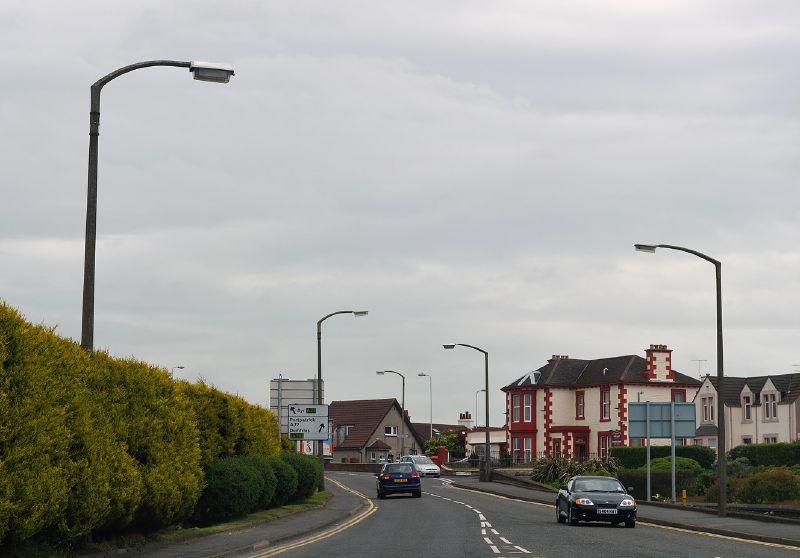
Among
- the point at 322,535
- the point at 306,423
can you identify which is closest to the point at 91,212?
the point at 322,535

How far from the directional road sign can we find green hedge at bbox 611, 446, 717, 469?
2310 centimetres

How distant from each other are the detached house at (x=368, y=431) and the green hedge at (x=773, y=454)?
192 feet

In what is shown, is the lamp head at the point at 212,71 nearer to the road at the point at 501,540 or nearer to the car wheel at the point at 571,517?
the road at the point at 501,540

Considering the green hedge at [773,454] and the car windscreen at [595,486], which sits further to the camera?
the green hedge at [773,454]

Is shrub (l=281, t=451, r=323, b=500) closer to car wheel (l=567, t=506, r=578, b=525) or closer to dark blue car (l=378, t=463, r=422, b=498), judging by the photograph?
dark blue car (l=378, t=463, r=422, b=498)

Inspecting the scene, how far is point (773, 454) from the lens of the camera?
6431cm

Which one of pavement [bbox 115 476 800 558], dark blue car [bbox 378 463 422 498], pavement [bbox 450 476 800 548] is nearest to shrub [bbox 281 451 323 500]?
pavement [bbox 115 476 800 558]

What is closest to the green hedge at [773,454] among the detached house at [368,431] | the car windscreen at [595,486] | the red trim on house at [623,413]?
the red trim on house at [623,413]

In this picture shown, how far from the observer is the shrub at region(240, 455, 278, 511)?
32.6 meters

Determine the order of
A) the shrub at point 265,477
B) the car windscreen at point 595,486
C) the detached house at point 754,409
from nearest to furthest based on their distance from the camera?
the car windscreen at point 595,486, the shrub at point 265,477, the detached house at point 754,409

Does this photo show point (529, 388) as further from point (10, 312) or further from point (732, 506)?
point (10, 312)

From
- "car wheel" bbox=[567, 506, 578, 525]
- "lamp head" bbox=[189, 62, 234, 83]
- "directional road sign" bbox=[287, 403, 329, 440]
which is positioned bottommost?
"car wheel" bbox=[567, 506, 578, 525]

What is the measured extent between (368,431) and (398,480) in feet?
241

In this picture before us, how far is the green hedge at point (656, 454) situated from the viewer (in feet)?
211
